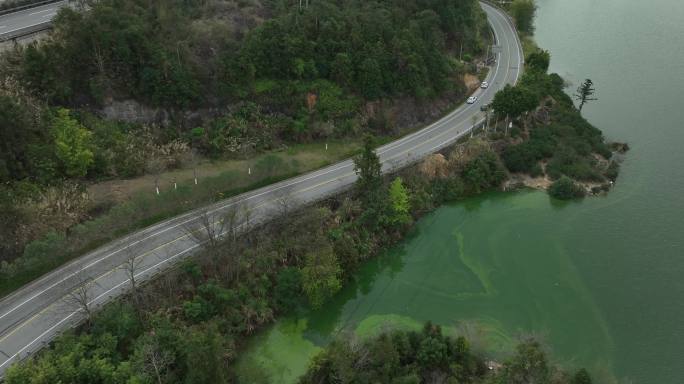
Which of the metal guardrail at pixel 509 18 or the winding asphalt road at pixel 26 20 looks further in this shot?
the metal guardrail at pixel 509 18

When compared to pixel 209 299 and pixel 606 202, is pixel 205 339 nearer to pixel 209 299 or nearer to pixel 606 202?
pixel 209 299

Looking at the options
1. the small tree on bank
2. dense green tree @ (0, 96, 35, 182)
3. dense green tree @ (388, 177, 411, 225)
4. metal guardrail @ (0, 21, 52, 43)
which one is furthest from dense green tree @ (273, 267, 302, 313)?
the small tree on bank

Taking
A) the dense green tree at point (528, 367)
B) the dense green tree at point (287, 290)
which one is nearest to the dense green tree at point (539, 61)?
the dense green tree at point (287, 290)

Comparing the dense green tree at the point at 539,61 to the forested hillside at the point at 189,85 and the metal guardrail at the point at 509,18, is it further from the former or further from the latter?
the forested hillside at the point at 189,85

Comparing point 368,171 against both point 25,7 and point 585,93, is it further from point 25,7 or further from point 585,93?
point 25,7

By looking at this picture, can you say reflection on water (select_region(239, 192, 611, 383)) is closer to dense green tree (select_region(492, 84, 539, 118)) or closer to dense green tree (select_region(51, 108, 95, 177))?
dense green tree (select_region(492, 84, 539, 118))

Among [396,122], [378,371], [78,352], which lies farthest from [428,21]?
[78,352]
